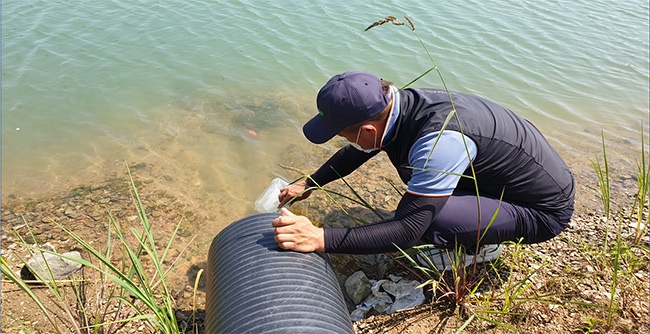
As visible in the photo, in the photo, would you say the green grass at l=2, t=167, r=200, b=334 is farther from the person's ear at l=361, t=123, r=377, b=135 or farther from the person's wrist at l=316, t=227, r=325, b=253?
the person's ear at l=361, t=123, r=377, b=135

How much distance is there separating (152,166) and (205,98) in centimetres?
166

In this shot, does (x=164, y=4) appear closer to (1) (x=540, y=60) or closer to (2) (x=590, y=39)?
(1) (x=540, y=60)

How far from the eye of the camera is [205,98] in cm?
577

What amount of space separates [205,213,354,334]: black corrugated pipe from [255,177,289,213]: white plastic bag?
52.3 inches

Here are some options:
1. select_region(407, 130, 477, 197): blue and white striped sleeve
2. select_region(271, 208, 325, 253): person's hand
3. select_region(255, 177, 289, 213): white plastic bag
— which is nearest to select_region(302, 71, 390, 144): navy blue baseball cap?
select_region(407, 130, 477, 197): blue and white striped sleeve

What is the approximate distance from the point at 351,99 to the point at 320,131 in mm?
293

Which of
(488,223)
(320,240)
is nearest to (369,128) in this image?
(320,240)

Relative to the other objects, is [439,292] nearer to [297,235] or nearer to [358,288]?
[358,288]

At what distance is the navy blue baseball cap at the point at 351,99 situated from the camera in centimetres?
218

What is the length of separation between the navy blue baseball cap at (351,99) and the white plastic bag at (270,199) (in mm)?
1598

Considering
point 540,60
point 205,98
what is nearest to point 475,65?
point 540,60

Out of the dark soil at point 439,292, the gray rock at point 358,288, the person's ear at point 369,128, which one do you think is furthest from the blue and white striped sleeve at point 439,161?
the gray rock at point 358,288

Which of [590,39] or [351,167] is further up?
[590,39]

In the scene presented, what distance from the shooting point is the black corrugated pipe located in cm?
188
